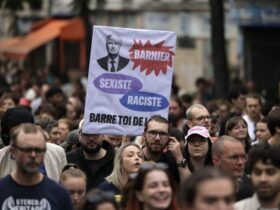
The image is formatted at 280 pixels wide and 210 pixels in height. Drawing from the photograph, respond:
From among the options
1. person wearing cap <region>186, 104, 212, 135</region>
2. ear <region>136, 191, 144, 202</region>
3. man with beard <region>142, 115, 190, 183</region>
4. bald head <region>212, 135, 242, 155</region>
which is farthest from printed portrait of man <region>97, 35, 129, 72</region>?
ear <region>136, 191, 144, 202</region>

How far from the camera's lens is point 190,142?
1197 cm

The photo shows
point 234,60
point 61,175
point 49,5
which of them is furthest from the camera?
point 49,5

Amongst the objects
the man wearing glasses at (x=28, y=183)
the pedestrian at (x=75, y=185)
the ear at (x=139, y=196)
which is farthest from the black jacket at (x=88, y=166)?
the ear at (x=139, y=196)

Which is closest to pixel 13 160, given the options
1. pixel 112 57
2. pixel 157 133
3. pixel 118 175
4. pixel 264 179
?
pixel 118 175

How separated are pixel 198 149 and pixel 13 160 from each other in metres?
1.81

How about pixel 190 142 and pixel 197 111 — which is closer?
pixel 190 142

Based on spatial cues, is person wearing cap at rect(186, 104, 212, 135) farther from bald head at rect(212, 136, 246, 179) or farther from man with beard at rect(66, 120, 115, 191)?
bald head at rect(212, 136, 246, 179)

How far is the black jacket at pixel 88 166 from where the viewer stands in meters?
12.2

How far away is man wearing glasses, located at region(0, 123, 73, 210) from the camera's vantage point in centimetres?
916

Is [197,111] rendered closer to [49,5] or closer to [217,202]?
[217,202]

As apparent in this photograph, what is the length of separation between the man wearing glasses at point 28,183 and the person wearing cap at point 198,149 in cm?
274

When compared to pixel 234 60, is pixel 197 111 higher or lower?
lower

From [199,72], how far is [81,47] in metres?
5.13

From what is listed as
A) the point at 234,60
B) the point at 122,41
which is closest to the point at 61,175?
the point at 122,41
